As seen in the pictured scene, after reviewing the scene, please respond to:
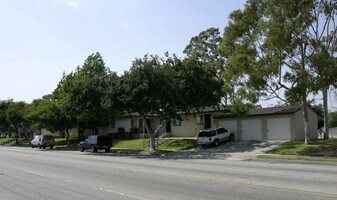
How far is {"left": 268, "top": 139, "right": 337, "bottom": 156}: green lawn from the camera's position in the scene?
2955cm

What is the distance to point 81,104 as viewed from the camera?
130 feet

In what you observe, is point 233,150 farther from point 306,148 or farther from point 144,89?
point 144,89

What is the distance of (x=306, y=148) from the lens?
102 feet

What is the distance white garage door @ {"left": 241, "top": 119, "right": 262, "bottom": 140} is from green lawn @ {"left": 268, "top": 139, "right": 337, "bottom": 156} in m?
6.59

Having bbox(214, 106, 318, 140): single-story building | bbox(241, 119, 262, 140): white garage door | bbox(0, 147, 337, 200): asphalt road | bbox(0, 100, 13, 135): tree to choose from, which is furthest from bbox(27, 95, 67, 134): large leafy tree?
bbox(0, 147, 337, 200): asphalt road

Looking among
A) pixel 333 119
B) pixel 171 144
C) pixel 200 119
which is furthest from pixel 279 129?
pixel 333 119

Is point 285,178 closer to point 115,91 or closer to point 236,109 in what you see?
point 236,109

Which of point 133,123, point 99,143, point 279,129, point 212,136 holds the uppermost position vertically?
point 133,123

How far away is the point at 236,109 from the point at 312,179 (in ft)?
64.7

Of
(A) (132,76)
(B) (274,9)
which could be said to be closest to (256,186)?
(B) (274,9)

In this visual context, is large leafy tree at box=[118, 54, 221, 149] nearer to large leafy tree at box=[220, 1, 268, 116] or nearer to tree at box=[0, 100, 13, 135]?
large leafy tree at box=[220, 1, 268, 116]

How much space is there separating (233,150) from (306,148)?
6670 millimetres

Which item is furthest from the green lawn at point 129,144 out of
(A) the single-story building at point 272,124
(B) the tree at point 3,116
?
(B) the tree at point 3,116

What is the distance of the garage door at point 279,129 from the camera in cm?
3847
